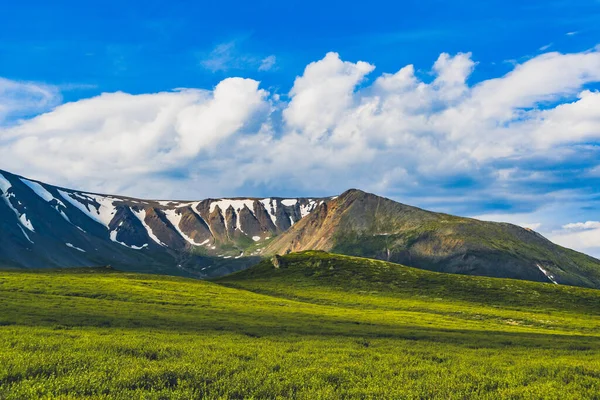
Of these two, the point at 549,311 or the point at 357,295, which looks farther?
the point at 357,295

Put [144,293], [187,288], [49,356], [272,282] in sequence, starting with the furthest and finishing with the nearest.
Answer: [272,282] < [187,288] < [144,293] < [49,356]

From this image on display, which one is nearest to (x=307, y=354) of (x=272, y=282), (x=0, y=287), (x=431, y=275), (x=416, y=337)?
(x=416, y=337)

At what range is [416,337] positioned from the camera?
176 ft

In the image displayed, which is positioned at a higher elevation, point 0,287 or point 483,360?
point 483,360

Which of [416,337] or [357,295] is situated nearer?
[416,337]

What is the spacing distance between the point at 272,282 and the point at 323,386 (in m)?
153

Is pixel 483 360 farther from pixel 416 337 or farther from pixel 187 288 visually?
pixel 187 288

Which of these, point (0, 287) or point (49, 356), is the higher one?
point (49, 356)

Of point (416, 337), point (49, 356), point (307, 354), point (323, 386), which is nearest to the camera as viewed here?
point (323, 386)

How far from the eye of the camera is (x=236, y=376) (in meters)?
23.0

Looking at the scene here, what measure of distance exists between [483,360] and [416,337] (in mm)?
21093

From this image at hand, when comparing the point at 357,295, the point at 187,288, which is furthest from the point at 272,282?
the point at 187,288

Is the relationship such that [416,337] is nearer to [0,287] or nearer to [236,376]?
[236,376]

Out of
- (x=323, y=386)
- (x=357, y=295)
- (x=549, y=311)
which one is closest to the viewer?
(x=323, y=386)
